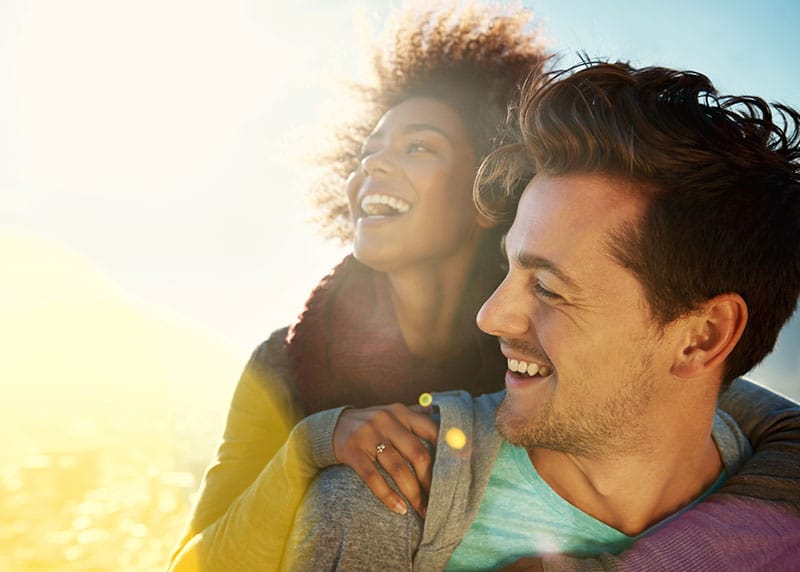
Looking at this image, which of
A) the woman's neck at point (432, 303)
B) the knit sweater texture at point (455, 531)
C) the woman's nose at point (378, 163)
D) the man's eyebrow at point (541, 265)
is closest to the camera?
the knit sweater texture at point (455, 531)

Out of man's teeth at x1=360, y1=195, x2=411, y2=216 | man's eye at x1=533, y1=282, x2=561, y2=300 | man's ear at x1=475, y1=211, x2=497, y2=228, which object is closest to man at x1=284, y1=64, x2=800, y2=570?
man's eye at x1=533, y1=282, x2=561, y2=300

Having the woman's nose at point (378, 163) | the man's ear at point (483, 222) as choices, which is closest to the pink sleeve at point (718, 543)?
the man's ear at point (483, 222)

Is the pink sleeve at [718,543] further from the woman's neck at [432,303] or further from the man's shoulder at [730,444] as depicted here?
the woman's neck at [432,303]

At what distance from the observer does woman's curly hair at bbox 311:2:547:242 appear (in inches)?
111

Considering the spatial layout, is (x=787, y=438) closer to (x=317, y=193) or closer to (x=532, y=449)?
(x=532, y=449)

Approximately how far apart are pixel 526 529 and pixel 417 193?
4.49 feet

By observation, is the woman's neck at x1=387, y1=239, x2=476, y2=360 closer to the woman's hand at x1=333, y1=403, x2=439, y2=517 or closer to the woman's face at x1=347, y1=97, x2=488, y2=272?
the woman's face at x1=347, y1=97, x2=488, y2=272

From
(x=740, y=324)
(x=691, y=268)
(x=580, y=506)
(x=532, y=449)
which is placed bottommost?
(x=580, y=506)

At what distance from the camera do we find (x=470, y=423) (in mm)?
→ 1751

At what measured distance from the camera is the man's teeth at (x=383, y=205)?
2.67 m

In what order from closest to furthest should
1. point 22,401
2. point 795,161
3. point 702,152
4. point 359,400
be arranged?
point 702,152 < point 795,161 < point 359,400 < point 22,401

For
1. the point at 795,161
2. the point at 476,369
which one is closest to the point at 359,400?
the point at 476,369

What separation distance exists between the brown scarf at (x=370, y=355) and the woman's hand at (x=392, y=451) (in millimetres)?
811

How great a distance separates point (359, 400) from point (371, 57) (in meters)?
1.69
